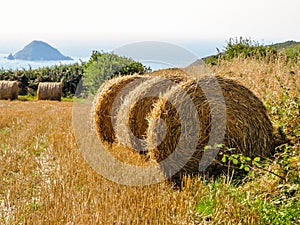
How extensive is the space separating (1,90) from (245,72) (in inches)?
611

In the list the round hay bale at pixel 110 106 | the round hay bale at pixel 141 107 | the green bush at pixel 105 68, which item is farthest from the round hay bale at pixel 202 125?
the green bush at pixel 105 68

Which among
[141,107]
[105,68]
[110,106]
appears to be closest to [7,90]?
[105,68]

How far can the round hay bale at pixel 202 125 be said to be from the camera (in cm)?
468

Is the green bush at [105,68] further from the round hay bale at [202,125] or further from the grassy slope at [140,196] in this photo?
the round hay bale at [202,125]

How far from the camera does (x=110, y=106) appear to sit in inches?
279

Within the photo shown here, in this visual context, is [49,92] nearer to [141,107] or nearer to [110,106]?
[110,106]

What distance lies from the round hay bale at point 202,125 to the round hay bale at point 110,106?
7.23 feet

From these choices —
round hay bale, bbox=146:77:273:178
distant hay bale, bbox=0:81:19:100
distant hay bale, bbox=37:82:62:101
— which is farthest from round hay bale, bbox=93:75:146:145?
distant hay bale, bbox=0:81:19:100

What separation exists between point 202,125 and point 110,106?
2709mm

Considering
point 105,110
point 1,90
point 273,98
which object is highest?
point 273,98

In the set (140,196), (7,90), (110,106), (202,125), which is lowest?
(7,90)

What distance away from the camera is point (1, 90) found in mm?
20625

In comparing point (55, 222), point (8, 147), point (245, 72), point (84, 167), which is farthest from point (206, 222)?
point (245, 72)

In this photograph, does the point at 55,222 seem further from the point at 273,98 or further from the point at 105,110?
the point at 273,98
